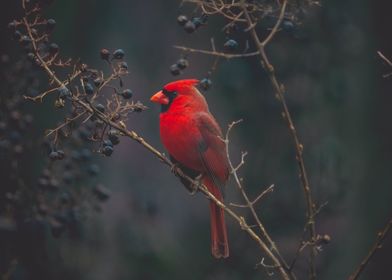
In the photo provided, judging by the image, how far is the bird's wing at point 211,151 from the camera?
3.42 meters

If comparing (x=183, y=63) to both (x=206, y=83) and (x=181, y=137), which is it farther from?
(x=181, y=137)

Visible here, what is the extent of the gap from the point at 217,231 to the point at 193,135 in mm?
417

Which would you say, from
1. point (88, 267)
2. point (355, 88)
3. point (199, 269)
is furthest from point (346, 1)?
point (88, 267)

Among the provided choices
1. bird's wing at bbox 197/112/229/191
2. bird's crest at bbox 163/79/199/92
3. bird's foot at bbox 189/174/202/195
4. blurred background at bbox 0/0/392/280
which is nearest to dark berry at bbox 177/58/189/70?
bird's foot at bbox 189/174/202/195

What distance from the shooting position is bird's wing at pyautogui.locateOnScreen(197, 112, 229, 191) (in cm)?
342

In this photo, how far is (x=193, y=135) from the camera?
3400 millimetres

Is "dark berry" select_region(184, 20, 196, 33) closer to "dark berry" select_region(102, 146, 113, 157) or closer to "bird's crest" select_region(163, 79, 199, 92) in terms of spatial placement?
"dark berry" select_region(102, 146, 113, 157)

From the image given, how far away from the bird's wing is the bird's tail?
0.27 ft

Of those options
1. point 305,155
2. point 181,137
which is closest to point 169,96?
point 181,137

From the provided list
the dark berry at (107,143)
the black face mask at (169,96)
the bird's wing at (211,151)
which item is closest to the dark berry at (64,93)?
the dark berry at (107,143)

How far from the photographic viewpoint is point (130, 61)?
699cm

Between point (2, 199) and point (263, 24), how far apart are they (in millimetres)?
1972

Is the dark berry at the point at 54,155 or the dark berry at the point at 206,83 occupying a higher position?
the dark berry at the point at 206,83

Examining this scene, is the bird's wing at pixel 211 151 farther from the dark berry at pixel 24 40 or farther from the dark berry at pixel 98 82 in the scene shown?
the dark berry at pixel 24 40
